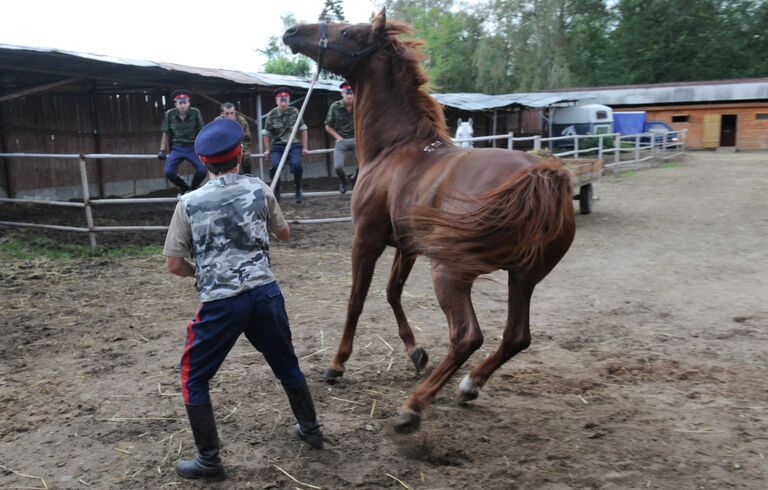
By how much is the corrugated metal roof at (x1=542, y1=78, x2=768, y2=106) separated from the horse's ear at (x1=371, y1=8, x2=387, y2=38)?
27531 millimetres

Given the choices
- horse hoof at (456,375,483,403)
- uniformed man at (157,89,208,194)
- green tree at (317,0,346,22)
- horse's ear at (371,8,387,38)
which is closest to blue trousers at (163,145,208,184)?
uniformed man at (157,89,208,194)

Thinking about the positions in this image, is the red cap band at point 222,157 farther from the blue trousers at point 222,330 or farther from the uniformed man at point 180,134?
the uniformed man at point 180,134

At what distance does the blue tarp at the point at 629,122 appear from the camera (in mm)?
27281

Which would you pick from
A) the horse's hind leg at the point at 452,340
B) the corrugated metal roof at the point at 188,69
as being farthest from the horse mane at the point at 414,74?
the corrugated metal roof at the point at 188,69

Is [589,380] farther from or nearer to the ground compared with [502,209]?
nearer to the ground

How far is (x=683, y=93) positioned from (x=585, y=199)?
75.0 ft

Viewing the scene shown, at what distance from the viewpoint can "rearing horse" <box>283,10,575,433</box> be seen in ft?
9.07

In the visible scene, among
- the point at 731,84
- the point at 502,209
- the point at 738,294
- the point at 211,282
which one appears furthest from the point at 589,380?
the point at 731,84

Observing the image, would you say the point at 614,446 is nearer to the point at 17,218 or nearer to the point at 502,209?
the point at 502,209

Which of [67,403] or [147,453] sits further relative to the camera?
[67,403]

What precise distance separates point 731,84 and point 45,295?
3036 centimetres

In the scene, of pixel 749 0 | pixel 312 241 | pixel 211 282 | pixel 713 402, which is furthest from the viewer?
pixel 749 0

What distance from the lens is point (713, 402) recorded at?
3.16 metres

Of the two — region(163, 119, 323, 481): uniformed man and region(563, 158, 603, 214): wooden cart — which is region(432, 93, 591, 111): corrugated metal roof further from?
region(163, 119, 323, 481): uniformed man
